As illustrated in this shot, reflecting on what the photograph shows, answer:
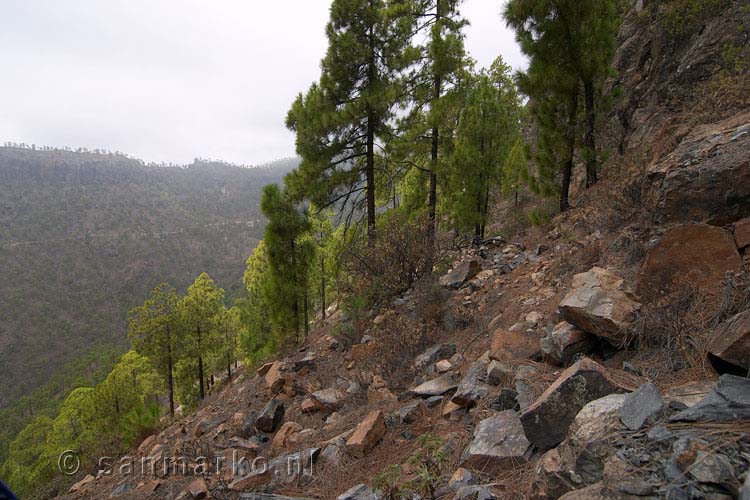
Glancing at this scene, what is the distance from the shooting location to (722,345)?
2.11m

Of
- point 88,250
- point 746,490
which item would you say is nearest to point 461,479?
point 746,490

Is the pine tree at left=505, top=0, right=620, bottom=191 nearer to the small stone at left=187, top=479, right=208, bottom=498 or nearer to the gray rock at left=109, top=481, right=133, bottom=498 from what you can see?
the small stone at left=187, top=479, right=208, bottom=498

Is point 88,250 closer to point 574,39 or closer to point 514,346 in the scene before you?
point 574,39

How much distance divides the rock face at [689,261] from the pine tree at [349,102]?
258 inches

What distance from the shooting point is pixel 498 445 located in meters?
2.51

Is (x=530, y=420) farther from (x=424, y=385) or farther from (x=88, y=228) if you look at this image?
(x=88, y=228)

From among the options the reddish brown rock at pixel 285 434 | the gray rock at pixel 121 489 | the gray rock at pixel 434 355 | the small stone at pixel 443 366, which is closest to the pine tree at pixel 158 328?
the gray rock at pixel 121 489

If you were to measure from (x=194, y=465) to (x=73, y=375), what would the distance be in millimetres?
62926

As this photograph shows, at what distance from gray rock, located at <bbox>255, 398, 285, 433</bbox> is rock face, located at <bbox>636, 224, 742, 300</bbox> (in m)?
4.77

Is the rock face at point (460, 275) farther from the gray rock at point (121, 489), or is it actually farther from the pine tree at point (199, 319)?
the pine tree at point (199, 319)

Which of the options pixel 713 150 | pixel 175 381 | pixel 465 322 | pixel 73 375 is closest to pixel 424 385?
pixel 465 322

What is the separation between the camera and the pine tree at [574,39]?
776 centimetres

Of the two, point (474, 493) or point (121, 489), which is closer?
point (474, 493)

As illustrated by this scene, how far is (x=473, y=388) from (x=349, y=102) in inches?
319
